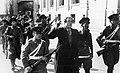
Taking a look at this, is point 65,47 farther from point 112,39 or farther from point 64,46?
point 112,39

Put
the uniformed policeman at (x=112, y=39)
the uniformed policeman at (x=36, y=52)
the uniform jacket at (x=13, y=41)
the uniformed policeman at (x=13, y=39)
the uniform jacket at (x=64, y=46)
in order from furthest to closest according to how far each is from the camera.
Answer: the uniform jacket at (x=13, y=41)
the uniformed policeman at (x=13, y=39)
the uniformed policeman at (x=112, y=39)
the uniform jacket at (x=64, y=46)
the uniformed policeman at (x=36, y=52)

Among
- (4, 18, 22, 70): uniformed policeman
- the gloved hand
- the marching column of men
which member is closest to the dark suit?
the marching column of men

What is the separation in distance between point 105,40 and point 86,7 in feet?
71.4

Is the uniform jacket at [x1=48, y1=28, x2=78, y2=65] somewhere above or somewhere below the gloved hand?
above

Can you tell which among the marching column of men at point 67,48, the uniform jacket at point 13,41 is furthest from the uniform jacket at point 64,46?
the uniform jacket at point 13,41

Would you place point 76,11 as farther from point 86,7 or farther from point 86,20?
point 86,20

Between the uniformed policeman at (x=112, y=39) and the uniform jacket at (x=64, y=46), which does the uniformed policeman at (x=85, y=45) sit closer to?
the uniformed policeman at (x=112, y=39)

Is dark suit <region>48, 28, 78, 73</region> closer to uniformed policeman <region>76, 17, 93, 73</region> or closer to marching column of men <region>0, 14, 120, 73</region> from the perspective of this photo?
marching column of men <region>0, 14, 120, 73</region>

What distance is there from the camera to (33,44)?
216 inches

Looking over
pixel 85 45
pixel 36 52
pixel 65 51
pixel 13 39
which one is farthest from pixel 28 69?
pixel 13 39

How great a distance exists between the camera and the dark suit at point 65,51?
6.33 meters

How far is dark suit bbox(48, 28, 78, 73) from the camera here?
6.33 m

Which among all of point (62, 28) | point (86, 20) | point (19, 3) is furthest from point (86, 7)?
point (19, 3)

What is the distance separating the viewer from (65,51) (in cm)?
635
